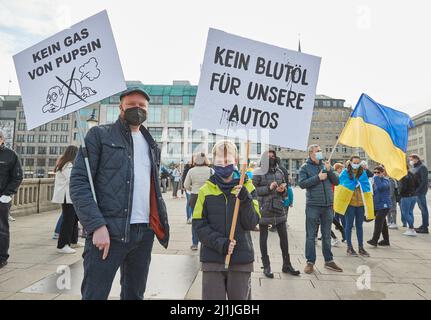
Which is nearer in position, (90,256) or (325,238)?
(90,256)

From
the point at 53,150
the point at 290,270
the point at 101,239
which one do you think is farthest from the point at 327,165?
the point at 53,150

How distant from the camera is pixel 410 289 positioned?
4137 mm

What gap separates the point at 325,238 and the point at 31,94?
178 inches

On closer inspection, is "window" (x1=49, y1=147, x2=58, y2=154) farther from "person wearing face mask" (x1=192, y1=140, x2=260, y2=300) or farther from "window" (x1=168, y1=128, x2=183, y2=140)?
"person wearing face mask" (x1=192, y1=140, x2=260, y2=300)

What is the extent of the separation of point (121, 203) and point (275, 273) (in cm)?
321

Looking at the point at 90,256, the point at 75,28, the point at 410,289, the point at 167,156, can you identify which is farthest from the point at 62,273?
the point at 167,156

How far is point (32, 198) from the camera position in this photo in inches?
426

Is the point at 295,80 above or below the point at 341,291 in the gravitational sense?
above

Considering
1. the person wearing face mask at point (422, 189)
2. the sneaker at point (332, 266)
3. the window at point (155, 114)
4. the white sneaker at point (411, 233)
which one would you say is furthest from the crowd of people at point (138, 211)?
the window at point (155, 114)

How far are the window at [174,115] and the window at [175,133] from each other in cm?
194

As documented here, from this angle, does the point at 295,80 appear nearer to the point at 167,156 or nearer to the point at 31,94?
the point at 31,94

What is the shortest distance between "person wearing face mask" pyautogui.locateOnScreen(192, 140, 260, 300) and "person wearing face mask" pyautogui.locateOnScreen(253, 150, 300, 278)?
2.03 meters

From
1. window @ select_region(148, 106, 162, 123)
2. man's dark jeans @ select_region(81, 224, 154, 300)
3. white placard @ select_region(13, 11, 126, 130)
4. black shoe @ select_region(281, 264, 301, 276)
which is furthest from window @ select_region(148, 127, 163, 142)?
man's dark jeans @ select_region(81, 224, 154, 300)

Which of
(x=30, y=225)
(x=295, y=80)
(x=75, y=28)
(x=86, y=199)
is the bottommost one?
(x=30, y=225)
